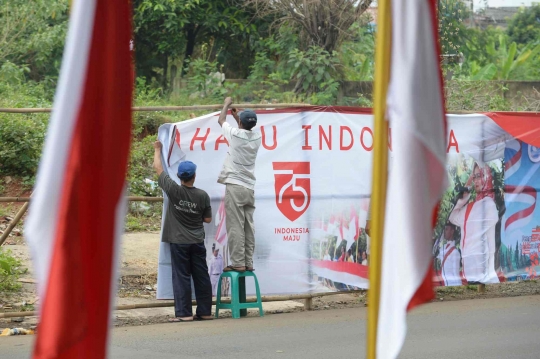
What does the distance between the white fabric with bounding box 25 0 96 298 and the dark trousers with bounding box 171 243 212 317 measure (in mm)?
5380

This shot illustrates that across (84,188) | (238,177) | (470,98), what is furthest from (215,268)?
(470,98)

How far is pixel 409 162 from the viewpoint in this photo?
3.83m

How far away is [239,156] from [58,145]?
545 centimetres

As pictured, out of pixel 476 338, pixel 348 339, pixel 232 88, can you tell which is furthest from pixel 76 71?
pixel 232 88

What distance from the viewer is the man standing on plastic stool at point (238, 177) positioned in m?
8.71

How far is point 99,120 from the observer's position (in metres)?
3.40

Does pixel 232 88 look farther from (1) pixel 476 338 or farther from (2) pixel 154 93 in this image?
(1) pixel 476 338

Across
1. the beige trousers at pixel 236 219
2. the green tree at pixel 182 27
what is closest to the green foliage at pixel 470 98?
the green tree at pixel 182 27

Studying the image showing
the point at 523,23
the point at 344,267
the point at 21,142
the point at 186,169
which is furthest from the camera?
the point at 523,23

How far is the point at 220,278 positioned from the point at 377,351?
206 inches

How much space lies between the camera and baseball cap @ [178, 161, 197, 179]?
854 centimetres

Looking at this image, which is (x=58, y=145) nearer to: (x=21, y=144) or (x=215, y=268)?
(x=215, y=268)

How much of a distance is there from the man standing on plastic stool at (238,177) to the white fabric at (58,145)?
5.32 meters

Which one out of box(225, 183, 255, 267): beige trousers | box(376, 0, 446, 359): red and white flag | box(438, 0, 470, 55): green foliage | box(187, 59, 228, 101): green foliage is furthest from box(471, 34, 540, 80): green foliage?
box(376, 0, 446, 359): red and white flag
